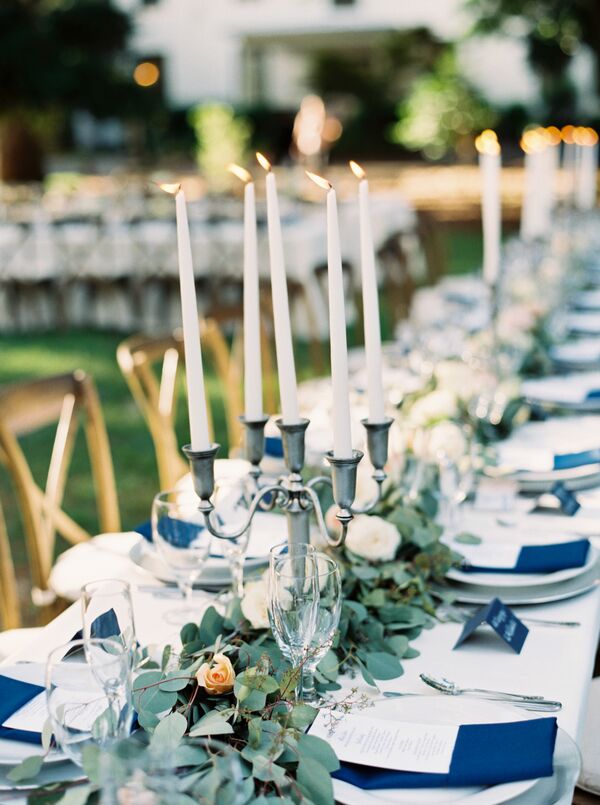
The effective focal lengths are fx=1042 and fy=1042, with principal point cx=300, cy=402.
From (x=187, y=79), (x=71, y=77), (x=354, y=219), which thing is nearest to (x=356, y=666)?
(x=354, y=219)

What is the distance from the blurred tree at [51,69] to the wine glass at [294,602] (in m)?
17.7

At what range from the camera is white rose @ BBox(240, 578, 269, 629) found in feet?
4.64

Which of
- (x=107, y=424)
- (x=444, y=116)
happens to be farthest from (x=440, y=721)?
(x=444, y=116)

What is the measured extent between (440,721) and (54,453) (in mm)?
1585

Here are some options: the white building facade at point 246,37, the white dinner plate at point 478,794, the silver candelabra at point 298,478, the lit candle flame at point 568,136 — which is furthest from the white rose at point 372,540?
the white building facade at point 246,37

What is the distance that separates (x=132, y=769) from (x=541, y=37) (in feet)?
64.1

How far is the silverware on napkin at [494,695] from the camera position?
1.34m

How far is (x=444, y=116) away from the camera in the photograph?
20.8 metres

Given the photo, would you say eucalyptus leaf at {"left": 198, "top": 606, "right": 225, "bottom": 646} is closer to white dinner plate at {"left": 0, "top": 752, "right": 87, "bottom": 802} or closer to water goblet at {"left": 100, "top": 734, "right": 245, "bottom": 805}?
white dinner plate at {"left": 0, "top": 752, "right": 87, "bottom": 802}

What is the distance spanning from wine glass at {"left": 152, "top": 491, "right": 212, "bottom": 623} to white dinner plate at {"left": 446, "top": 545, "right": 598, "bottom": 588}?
411 millimetres

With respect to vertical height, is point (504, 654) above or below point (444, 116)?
below

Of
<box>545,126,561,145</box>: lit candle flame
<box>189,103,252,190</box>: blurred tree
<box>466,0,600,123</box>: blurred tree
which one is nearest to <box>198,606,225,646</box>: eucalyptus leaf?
<box>545,126,561,145</box>: lit candle flame

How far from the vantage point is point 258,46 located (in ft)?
93.6

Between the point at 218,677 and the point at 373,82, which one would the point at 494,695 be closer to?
the point at 218,677
